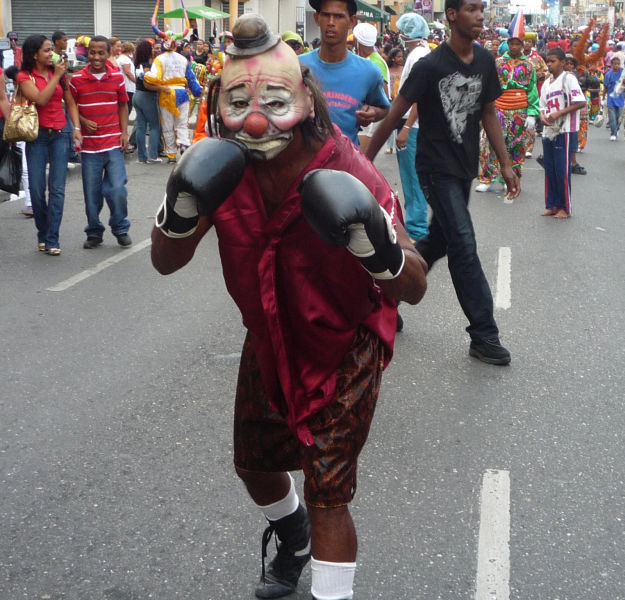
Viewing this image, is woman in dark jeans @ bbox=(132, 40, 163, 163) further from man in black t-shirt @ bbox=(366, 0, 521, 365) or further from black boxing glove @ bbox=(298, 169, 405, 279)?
black boxing glove @ bbox=(298, 169, 405, 279)

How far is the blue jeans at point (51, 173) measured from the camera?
785 cm

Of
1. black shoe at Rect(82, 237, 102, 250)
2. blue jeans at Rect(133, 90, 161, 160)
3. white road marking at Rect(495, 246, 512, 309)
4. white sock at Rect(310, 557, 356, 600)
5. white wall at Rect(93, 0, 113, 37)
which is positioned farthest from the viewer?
white wall at Rect(93, 0, 113, 37)

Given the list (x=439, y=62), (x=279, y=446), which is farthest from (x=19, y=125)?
(x=279, y=446)

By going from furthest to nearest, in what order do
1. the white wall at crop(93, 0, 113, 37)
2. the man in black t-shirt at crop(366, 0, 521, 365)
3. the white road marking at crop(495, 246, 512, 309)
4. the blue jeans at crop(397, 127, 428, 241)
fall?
the white wall at crop(93, 0, 113, 37), the blue jeans at crop(397, 127, 428, 241), the white road marking at crop(495, 246, 512, 309), the man in black t-shirt at crop(366, 0, 521, 365)

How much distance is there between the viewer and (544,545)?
3.31m

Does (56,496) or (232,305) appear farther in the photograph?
(232,305)

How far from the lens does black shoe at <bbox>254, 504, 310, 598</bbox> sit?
2.79m

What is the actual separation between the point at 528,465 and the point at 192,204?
239 cm

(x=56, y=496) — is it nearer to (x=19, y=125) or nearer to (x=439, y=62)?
(x=439, y=62)

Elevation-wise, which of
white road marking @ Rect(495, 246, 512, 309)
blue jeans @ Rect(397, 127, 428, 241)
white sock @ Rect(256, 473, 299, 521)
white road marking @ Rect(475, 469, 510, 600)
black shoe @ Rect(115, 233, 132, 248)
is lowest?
black shoe @ Rect(115, 233, 132, 248)

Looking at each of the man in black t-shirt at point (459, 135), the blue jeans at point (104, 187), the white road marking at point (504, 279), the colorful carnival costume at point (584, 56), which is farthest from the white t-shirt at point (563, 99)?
the man in black t-shirt at point (459, 135)

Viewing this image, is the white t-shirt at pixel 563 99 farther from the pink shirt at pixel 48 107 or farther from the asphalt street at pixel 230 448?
the pink shirt at pixel 48 107

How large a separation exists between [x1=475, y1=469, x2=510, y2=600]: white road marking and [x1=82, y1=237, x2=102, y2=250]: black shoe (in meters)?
5.28

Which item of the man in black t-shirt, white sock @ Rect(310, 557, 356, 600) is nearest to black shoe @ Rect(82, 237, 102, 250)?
the man in black t-shirt
